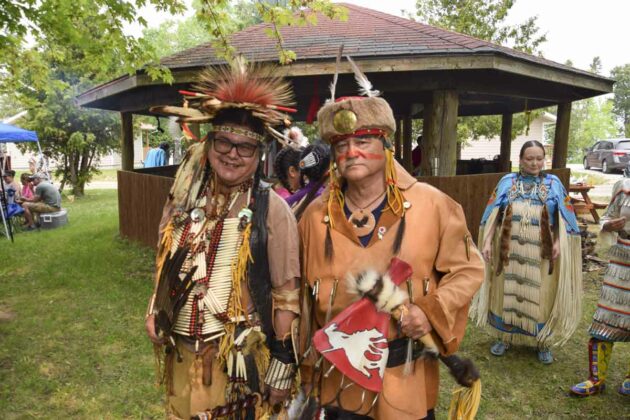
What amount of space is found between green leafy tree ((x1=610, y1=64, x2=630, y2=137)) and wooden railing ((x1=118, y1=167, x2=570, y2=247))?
70.2 m

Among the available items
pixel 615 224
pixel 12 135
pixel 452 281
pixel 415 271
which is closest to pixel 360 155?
pixel 415 271

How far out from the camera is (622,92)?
68.9 m

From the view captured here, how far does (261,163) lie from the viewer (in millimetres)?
2301

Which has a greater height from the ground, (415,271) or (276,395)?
(415,271)

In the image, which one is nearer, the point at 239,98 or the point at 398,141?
the point at 239,98

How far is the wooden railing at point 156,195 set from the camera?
6574mm

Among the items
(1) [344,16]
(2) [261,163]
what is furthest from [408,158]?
(2) [261,163]

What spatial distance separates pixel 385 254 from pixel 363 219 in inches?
7.5

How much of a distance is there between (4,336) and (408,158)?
972 cm

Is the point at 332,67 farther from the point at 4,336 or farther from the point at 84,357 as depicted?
the point at 4,336

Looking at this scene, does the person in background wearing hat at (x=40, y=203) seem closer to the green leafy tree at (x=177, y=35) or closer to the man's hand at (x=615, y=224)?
the man's hand at (x=615, y=224)

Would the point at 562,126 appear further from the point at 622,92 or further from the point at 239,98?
the point at 622,92

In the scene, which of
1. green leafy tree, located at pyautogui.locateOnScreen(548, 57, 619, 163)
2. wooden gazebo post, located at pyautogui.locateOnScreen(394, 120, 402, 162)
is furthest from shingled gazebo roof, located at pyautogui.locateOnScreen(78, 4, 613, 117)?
green leafy tree, located at pyautogui.locateOnScreen(548, 57, 619, 163)

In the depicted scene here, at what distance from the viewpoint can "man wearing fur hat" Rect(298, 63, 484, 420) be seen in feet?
6.41
